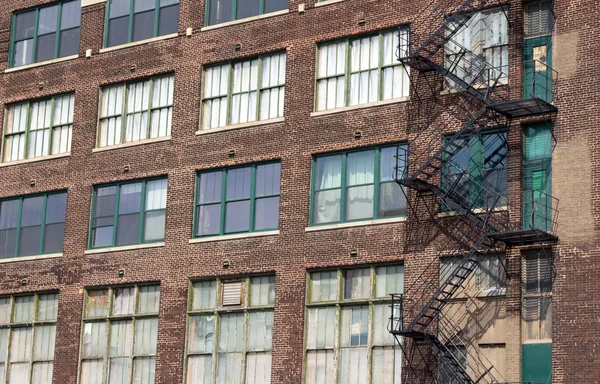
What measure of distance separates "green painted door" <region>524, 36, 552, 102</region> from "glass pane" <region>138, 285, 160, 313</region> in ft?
48.4

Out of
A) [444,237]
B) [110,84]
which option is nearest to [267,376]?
[444,237]

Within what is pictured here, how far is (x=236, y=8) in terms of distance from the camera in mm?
44875

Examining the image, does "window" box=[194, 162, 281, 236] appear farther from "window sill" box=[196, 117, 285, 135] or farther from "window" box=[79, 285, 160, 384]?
"window" box=[79, 285, 160, 384]

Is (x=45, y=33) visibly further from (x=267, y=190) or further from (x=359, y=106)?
(x=359, y=106)

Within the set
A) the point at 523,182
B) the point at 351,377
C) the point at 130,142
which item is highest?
the point at 130,142

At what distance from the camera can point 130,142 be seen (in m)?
46.2

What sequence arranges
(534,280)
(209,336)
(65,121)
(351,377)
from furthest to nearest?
1. (65,121)
2. (209,336)
3. (351,377)
4. (534,280)

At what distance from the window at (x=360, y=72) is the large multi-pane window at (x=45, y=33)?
38.9ft

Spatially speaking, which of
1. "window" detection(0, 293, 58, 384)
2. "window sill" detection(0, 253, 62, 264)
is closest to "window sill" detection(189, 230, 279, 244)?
"window sill" detection(0, 253, 62, 264)

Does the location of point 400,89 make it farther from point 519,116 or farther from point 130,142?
point 130,142

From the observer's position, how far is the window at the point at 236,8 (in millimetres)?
43938

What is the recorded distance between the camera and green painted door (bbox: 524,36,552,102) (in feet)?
123

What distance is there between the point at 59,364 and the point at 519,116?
1909cm

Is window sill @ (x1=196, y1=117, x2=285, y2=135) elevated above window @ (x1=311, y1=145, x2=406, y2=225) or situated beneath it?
elevated above
